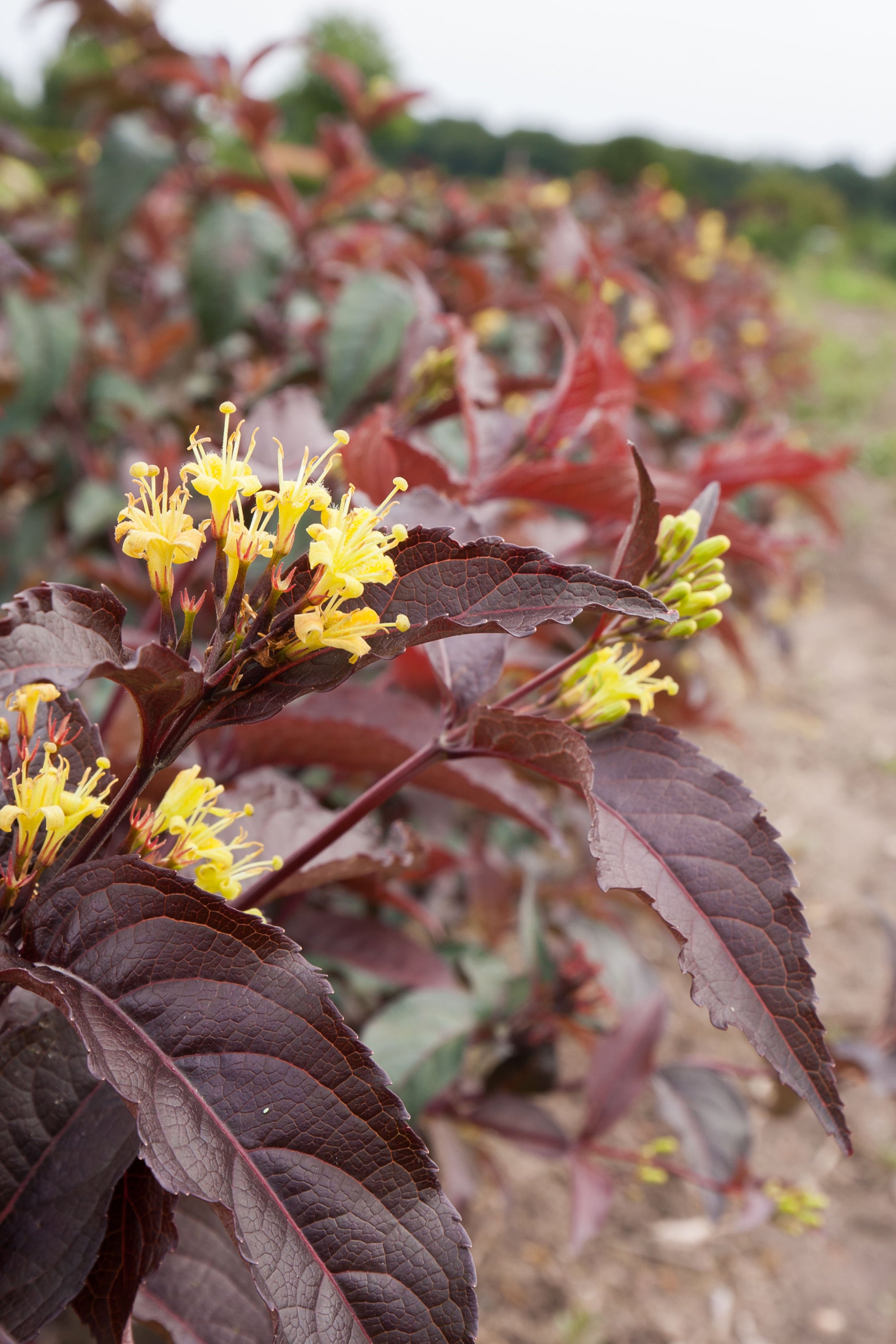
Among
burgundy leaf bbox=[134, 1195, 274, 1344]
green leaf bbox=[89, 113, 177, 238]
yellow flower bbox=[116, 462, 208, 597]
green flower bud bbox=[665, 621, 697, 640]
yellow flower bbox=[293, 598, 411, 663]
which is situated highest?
green leaf bbox=[89, 113, 177, 238]

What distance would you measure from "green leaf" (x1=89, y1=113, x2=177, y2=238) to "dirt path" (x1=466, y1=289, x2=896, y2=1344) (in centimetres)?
176

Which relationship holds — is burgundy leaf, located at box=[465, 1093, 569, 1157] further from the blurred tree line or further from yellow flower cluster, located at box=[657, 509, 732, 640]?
the blurred tree line

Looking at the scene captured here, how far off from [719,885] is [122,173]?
1.97 metres

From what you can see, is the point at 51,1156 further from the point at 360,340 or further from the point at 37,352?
the point at 37,352

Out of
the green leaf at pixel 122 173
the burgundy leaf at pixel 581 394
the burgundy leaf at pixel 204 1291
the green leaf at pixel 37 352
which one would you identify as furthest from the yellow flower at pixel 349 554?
the green leaf at pixel 122 173

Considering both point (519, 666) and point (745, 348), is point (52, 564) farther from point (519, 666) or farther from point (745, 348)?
point (745, 348)

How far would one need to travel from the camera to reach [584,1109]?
242 centimetres

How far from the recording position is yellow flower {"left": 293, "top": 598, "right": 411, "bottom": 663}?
511 mm

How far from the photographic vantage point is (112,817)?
0.56m

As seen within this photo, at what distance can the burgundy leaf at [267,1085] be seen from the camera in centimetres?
Result: 49

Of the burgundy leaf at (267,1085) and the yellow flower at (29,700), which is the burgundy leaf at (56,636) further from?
the burgundy leaf at (267,1085)

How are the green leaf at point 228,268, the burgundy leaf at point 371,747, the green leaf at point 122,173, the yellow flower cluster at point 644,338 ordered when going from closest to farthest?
the burgundy leaf at point 371,747 → the green leaf at point 228,268 → the green leaf at point 122,173 → the yellow flower cluster at point 644,338

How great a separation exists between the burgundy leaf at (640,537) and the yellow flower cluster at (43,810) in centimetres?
35

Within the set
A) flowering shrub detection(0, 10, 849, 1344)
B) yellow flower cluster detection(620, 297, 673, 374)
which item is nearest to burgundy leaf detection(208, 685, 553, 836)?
flowering shrub detection(0, 10, 849, 1344)
